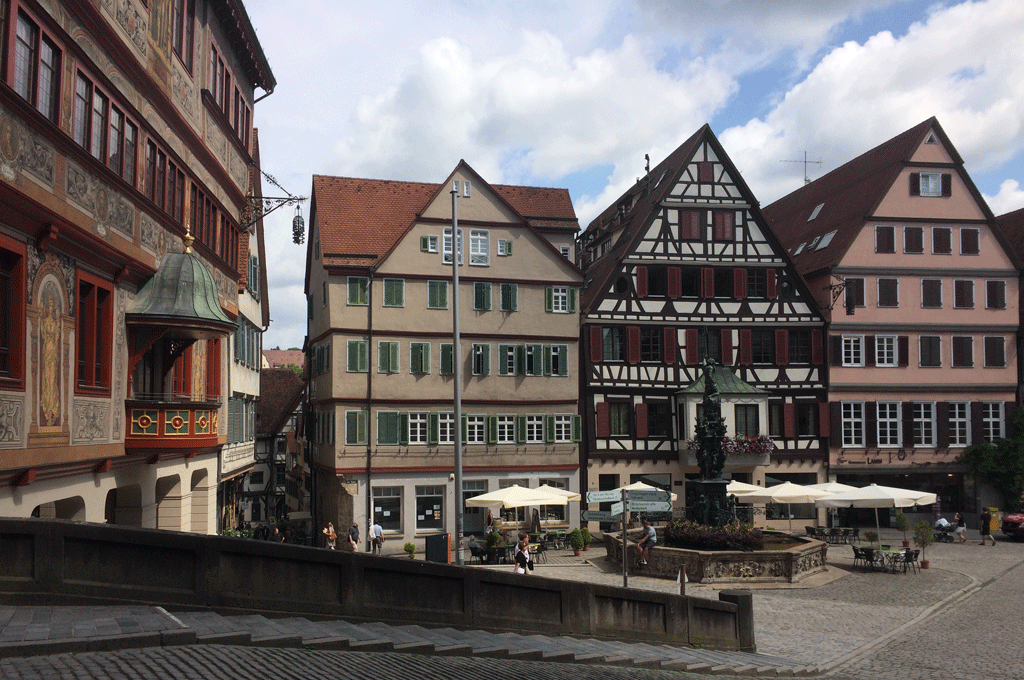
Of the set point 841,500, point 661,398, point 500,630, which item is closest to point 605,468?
point 661,398

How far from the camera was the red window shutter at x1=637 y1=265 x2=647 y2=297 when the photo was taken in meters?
40.2

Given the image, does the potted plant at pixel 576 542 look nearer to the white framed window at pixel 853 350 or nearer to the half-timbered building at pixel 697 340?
the half-timbered building at pixel 697 340

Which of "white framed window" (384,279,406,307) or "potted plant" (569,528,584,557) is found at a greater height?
"white framed window" (384,279,406,307)

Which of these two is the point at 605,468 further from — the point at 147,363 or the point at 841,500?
the point at 147,363

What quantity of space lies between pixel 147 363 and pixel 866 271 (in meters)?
33.8

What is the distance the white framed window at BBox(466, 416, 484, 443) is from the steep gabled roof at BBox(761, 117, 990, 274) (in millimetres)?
17055

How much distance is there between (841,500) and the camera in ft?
100

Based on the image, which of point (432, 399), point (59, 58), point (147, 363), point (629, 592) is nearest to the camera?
point (59, 58)

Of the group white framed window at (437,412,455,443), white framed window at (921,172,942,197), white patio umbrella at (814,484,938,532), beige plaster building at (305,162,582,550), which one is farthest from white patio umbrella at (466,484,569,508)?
white framed window at (921,172,942,197)

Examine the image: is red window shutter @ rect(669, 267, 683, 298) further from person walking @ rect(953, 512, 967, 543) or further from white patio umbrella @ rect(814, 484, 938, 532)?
person walking @ rect(953, 512, 967, 543)

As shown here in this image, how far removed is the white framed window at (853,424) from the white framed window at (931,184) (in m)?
10.1

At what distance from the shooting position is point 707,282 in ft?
134

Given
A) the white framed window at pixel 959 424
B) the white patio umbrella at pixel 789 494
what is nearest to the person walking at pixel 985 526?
the white framed window at pixel 959 424

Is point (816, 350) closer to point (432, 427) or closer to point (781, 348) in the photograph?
point (781, 348)
